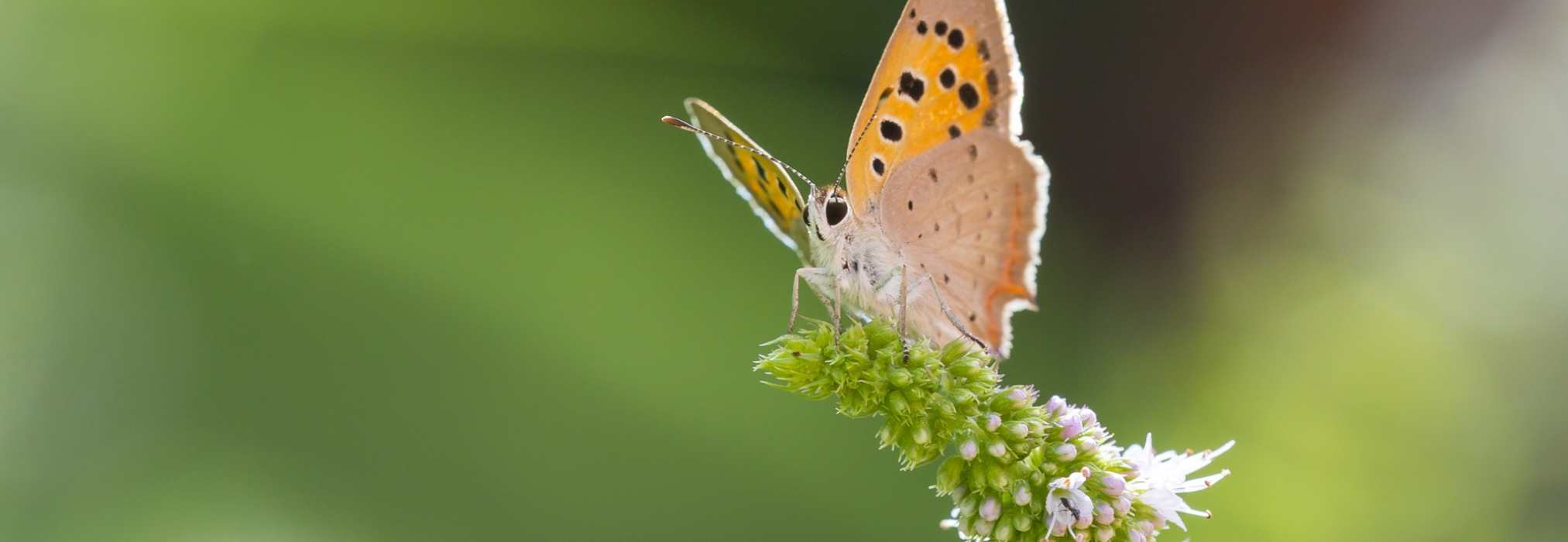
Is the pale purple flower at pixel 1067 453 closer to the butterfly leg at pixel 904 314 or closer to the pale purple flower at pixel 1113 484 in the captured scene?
the pale purple flower at pixel 1113 484

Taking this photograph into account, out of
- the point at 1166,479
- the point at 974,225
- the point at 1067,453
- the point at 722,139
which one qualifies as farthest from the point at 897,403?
the point at 722,139

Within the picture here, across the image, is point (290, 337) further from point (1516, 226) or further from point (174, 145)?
point (1516, 226)

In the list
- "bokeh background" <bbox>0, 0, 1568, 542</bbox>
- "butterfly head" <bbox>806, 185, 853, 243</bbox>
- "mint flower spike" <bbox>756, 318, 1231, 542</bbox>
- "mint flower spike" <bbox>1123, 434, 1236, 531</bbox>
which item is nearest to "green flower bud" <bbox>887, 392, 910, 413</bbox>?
"mint flower spike" <bbox>756, 318, 1231, 542</bbox>

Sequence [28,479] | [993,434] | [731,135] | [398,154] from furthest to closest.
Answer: [398,154], [28,479], [731,135], [993,434]

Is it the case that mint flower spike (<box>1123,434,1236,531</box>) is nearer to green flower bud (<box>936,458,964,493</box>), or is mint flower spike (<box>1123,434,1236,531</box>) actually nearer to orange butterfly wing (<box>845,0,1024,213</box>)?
green flower bud (<box>936,458,964,493</box>)

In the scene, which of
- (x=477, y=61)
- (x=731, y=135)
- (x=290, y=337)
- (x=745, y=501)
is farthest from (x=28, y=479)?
(x=731, y=135)
